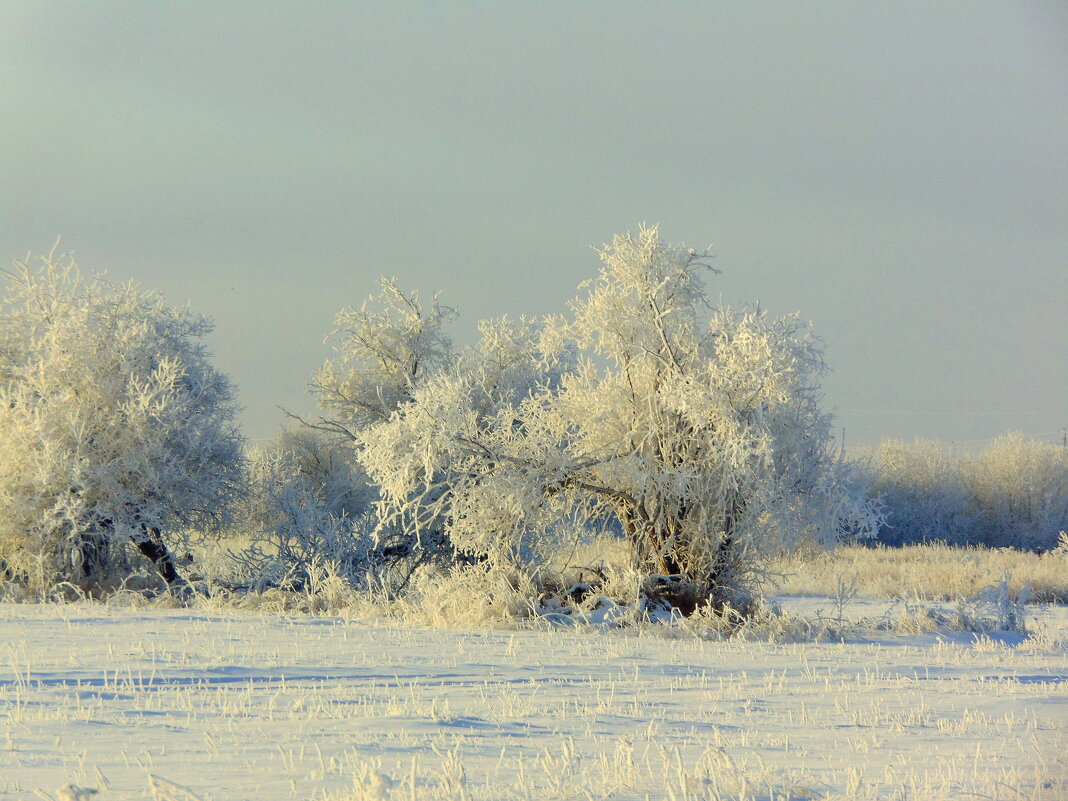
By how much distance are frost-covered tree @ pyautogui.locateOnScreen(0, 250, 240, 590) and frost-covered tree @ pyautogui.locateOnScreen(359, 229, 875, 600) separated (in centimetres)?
506

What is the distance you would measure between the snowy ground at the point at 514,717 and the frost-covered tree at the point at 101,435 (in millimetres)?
4645

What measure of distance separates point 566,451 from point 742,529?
2.44 m

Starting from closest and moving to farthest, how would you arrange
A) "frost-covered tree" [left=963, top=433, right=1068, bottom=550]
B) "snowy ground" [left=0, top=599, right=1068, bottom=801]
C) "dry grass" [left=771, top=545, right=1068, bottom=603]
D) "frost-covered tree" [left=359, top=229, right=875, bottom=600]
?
1. "snowy ground" [left=0, top=599, right=1068, bottom=801]
2. "frost-covered tree" [left=359, top=229, right=875, bottom=600]
3. "dry grass" [left=771, top=545, right=1068, bottom=603]
4. "frost-covered tree" [left=963, top=433, right=1068, bottom=550]

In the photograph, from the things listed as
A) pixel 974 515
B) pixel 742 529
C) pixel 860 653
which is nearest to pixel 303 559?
pixel 742 529

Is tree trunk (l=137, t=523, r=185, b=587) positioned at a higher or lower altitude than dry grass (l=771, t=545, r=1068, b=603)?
higher

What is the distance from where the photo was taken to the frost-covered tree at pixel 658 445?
43.3 ft

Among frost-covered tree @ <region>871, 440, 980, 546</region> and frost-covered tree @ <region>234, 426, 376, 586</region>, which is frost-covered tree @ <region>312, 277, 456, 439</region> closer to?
frost-covered tree @ <region>234, 426, 376, 586</region>

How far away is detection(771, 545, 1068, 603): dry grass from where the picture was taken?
74.1 ft

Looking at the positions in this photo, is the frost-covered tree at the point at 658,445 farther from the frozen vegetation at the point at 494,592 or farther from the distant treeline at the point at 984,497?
the distant treeline at the point at 984,497

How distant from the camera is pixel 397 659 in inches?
392

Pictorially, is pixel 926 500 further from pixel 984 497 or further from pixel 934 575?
pixel 934 575

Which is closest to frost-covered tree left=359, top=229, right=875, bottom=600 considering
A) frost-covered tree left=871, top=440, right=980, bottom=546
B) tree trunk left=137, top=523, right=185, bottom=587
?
tree trunk left=137, top=523, right=185, bottom=587

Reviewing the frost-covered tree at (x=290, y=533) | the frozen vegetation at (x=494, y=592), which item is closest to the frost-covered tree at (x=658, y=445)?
the frozen vegetation at (x=494, y=592)

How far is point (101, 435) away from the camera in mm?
16844
